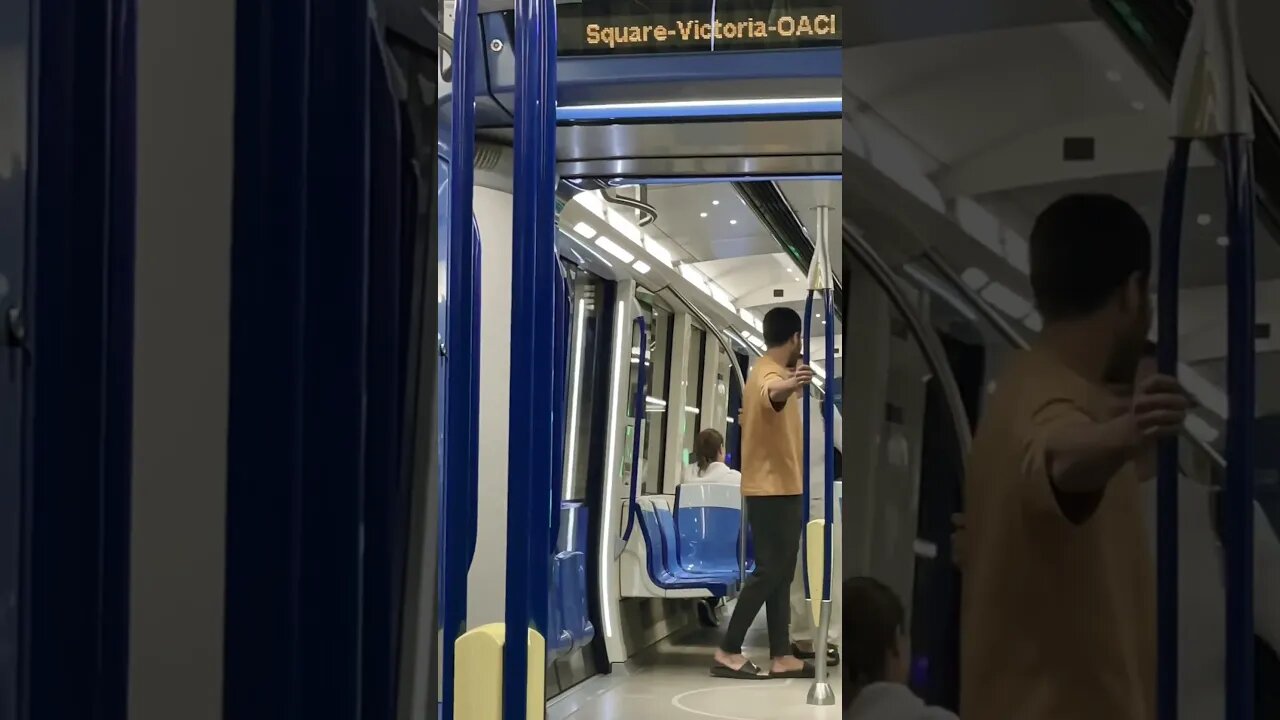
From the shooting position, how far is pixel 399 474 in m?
1.06

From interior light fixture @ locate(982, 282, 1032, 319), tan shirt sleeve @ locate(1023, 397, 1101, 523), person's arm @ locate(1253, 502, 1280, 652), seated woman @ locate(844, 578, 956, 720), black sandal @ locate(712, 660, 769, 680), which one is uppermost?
interior light fixture @ locate(982, 282, 1032, 319)

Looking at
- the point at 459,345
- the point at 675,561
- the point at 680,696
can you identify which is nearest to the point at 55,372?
the point at 459,345

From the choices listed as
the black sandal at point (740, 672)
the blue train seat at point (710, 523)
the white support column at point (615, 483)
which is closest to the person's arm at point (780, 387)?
the white support column at point (615, 483)

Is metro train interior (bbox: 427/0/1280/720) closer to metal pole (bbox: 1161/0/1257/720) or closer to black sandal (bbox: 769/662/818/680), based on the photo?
metal pole (bbox: 1161/0/1257/720)

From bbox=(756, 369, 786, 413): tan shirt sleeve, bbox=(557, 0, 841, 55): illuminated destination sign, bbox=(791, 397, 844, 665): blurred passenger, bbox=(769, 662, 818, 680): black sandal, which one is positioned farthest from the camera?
bbox=(791, 397, 844, 665): blurred passenger

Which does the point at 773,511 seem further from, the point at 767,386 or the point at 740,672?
the point at 740,672

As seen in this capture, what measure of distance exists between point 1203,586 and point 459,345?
1.63 m

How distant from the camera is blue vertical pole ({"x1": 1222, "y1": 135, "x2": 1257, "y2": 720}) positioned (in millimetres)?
872

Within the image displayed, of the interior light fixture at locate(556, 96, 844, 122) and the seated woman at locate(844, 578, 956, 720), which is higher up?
the interior light fixture at locate(556, 96, 844, 122)

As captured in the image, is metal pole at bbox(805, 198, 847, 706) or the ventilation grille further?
metal pole at bbox(805, 198, 847, 706)

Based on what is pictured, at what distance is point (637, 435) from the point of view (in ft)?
22.2

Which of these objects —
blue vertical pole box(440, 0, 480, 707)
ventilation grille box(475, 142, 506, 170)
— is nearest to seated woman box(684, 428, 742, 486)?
ventilation grille box(475, 142, 506, 170)

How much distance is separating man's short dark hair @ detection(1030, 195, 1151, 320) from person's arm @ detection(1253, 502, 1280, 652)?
19cm

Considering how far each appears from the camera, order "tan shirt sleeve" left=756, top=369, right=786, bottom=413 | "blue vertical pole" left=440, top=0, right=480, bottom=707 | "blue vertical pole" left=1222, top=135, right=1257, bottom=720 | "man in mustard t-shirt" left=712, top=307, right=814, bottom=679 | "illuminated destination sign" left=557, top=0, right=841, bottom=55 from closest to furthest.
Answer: "blue vertical pole" left=1222, top=135, right=1257, bottom=720 → "blue vertical pole" left=440, top=0, right=480, bottom=707 → "illuminated destination sign" left=557, top=0, right=841, bottom=55 → "man in mustard t-shirt" left=712, top=307, right=814, bottom=679 → "tan shirt sleeve" left=756, top=369, right=786, bottom=413
